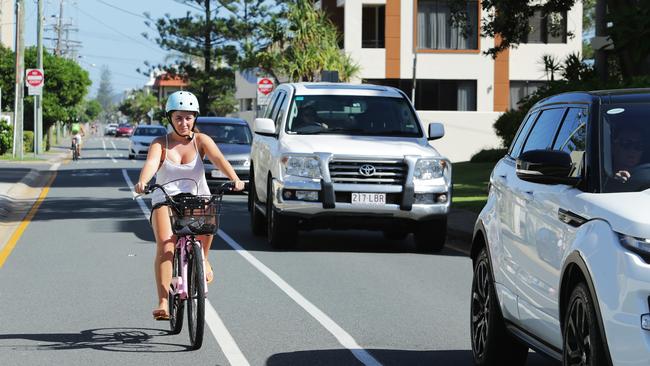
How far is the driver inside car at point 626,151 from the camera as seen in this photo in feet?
21.4

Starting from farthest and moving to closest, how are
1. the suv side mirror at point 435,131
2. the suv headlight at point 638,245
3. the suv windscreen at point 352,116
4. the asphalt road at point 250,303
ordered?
the suv windscreen at point 352,116
the suv side mirror at point 435,131
the asphalt road at point 250,303
the suv headlight at point 638,245

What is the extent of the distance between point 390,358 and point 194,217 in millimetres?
1678

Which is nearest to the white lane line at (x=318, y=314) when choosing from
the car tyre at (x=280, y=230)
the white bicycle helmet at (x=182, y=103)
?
the car tyre at (x=280, y=230)

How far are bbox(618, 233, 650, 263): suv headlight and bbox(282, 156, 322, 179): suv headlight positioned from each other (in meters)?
10.2

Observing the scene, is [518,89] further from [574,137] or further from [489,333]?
[574,137]

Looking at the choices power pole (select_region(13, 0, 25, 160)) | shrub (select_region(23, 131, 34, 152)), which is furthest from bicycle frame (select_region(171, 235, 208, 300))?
shrub (select_region(23, 131, 34, 152))

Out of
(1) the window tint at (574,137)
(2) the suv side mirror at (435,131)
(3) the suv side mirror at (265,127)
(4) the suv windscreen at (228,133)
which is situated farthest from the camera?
(4) the suv windscreen at (228,133)

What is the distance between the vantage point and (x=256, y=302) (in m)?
11.3

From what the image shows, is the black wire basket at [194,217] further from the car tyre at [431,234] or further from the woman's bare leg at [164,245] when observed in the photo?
the car tyre at [431,234]

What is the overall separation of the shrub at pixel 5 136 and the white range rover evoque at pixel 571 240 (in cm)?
4472

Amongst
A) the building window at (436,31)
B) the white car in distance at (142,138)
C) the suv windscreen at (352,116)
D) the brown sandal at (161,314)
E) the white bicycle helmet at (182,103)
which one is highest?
the building window at (436,31)

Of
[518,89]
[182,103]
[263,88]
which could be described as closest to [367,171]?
[182,103]

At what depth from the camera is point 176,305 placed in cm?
932

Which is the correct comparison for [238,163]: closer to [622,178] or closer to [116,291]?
[116,291]
